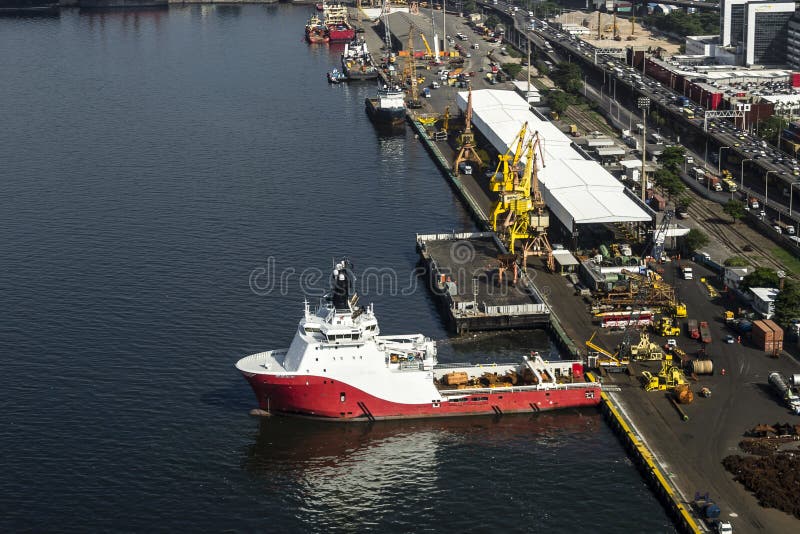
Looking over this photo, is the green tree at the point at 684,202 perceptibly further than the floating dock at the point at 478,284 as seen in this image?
Yes

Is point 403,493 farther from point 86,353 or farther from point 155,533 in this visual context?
point 86,353

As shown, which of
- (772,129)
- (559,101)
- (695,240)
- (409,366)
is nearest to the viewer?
(409,366)

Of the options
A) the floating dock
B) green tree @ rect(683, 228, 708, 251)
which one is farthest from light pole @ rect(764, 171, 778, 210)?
the floating dock

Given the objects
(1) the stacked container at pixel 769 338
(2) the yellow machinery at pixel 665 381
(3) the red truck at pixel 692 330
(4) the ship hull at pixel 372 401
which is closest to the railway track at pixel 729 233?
(3) the red truck at pixel 692 330

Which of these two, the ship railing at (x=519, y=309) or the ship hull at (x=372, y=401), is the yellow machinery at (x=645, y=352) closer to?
the ship hull at (x=372, y=401)

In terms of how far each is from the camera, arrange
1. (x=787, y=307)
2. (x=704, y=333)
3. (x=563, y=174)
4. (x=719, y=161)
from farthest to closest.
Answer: (x=719, y=161), (x=563, y=174), (x=787, y=307), (x=704, y=333)

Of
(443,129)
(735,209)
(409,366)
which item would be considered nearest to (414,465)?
(409,366)

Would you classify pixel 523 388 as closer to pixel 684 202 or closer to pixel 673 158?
pixel 684 202
